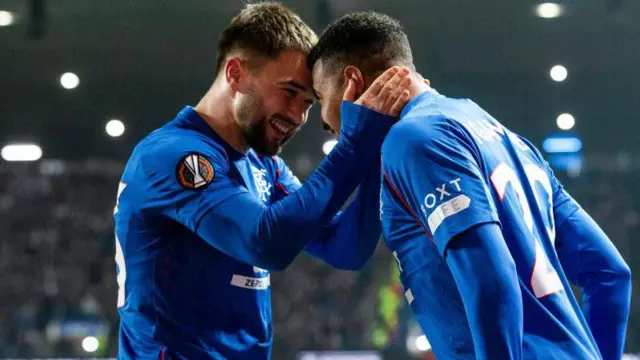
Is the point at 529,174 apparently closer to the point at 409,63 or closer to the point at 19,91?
the point at 409,63

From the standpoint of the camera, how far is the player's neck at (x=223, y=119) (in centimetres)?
174

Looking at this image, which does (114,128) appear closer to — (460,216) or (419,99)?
(419,99)

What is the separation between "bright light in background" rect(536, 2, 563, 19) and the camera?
6.26 metres

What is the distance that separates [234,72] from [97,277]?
20.5ft

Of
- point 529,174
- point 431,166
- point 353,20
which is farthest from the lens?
point 353,20

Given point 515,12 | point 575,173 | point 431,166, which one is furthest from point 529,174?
point 575,173

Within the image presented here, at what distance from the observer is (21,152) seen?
25.7ft

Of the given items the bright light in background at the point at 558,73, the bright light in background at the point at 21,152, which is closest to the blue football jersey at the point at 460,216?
the bright light in background at the point at 558,73

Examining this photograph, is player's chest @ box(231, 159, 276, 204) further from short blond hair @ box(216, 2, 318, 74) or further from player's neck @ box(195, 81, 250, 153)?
short blond hair @ box(216, 2, 318, 74)

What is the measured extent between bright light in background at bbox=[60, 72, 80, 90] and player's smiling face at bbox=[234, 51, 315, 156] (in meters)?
5.99

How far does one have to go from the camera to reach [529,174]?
44.1 inches

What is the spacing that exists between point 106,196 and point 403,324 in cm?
334

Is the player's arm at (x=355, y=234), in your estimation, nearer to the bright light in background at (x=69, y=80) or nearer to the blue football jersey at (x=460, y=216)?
the blue football jersey at (x=460, y=216)

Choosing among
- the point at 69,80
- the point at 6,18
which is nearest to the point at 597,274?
the point at 6,18
